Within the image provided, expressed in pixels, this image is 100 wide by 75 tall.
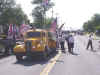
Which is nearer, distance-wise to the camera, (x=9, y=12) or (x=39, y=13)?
(x=9, y=12)

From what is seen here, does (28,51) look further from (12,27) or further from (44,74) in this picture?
(12,27)

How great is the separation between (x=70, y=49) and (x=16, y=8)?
44000 millimetres

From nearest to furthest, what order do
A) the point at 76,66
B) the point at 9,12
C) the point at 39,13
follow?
the point at 76,66 < the point at 9,12 < the point at 39,13

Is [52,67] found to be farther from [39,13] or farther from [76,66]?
[39,13]

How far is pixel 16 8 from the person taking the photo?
204 ft

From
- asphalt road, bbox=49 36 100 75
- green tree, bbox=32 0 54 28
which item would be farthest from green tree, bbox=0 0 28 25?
asphalt road, bbox=49 36 100 75

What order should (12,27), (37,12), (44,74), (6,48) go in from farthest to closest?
(37,12)
(12,27)
(6,48)
(44,74)

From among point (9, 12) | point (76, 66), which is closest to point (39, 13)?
point (9, 12)

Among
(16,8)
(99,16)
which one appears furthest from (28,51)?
(99,16)

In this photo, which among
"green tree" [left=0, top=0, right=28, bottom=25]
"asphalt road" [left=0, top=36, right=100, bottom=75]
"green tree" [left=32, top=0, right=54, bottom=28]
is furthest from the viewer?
"green tree" [left=32, top=0, right=54, bottom=28]

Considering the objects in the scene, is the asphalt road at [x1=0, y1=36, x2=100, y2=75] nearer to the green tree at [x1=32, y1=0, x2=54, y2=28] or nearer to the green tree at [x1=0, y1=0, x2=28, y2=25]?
the green tree at [x1=0, y1=0, x2=28, y2=25]

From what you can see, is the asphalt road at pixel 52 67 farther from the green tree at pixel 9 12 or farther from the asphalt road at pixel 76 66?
the green tree at pixel 9 12

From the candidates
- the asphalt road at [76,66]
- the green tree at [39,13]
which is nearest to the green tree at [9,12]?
the green tree at [39,13]

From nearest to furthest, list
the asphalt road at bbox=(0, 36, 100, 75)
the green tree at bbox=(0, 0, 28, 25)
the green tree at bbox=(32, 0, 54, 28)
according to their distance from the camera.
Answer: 1. the asphalt road at bbox=(0, 36, 100, 75)
2. the green tree at bbox=(0, 0, 28, 25)
3. the green tree at bbox=(32, 0, 54, 28)
